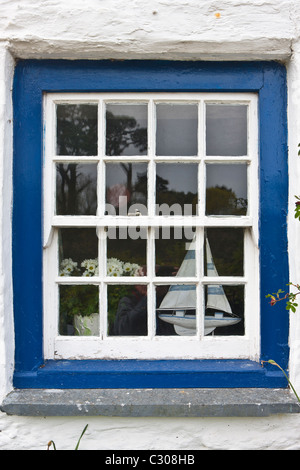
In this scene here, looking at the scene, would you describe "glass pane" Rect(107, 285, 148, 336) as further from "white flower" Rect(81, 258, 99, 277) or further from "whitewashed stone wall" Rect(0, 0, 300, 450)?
"whitewashed stone wall" Rect(0, 0, 300, 450)

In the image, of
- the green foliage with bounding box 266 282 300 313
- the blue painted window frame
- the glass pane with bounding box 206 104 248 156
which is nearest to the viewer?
the green foliage with bounding box 266 282 300 313

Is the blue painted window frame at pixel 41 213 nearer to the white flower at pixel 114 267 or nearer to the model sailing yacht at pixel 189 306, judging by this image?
the model sailing yacht at pixel 189 306

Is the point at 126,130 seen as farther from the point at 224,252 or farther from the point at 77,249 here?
the point at 224,252

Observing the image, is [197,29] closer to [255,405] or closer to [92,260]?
[92,260]

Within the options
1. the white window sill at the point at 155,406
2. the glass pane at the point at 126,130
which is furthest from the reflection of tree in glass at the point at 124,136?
the white window sill at the point at 155,406

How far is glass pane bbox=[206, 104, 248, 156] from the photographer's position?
2547mm

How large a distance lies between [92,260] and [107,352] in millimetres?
551

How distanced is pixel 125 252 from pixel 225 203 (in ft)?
2.19

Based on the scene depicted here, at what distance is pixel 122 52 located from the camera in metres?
2.40

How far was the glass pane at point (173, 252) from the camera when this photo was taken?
2.57m

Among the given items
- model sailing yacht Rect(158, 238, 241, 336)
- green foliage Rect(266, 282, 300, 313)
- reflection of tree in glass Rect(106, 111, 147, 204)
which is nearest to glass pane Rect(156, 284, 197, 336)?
model sailing yacht Rect(158, 238, 241, 336)

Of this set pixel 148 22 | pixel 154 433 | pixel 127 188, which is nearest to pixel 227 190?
pixel 127 188

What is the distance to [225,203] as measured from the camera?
8.39ft

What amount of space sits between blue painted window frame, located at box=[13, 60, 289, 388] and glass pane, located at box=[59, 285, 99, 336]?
0.16 metres
